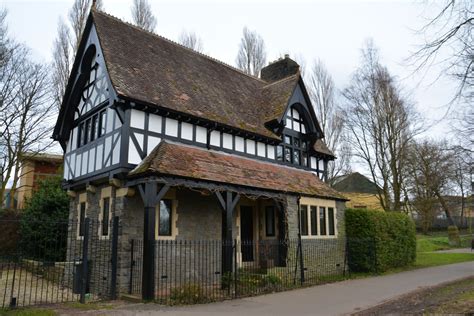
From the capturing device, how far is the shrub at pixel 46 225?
20.6 metres

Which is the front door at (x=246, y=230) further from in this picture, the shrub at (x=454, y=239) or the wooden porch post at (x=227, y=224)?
the shrub at (x=454, y=239)

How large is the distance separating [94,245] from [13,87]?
12.3 metres

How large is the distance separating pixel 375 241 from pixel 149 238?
1160 centimetres

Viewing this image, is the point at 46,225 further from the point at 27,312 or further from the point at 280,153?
the point at 280,153

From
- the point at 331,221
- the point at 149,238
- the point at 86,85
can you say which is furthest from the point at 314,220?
the point at 86,85

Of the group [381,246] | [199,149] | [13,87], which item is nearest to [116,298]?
[199,149]

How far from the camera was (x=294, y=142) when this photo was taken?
20.2m

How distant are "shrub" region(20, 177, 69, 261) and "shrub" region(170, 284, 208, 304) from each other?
40.0 feet

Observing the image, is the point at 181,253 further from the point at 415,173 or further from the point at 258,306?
the point at 415,173

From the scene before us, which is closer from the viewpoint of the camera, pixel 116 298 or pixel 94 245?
pixel 116 298

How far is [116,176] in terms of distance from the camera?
13.0 metres

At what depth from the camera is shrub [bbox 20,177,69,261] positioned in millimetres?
20625

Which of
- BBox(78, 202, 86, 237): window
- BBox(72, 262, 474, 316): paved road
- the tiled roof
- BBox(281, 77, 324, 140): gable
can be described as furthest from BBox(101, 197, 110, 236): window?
BBox(281, 77, 324, 140): gable

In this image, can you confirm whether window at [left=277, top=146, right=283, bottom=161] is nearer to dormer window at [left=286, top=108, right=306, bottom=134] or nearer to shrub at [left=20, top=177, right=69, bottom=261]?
dormer window at [left=286, top=108, right=306, bottom=134]
